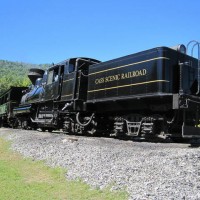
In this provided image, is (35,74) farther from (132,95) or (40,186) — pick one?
(40,186)

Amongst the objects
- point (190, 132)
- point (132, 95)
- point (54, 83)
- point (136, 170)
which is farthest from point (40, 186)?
point (54, 83)

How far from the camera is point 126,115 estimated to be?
42.8ft

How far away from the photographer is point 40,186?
6.73 metres

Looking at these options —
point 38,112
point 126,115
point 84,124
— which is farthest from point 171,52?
point 38,112

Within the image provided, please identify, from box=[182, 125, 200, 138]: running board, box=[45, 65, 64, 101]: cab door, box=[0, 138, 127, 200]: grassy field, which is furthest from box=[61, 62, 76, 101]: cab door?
box=[0, 138, 127, 200]: grassy field

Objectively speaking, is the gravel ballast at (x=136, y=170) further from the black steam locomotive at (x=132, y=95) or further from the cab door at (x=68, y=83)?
the cab door at (x=68, y=83)

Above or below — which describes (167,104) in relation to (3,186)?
above

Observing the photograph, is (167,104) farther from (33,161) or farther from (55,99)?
(55,99)

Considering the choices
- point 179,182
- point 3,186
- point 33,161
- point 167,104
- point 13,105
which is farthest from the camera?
point 13,105

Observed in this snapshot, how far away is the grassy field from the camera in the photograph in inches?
233

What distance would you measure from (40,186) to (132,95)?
640cm

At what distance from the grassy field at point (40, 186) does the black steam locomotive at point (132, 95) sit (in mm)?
4649

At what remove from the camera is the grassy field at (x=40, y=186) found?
5.91m

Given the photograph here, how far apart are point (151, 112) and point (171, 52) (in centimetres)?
249
